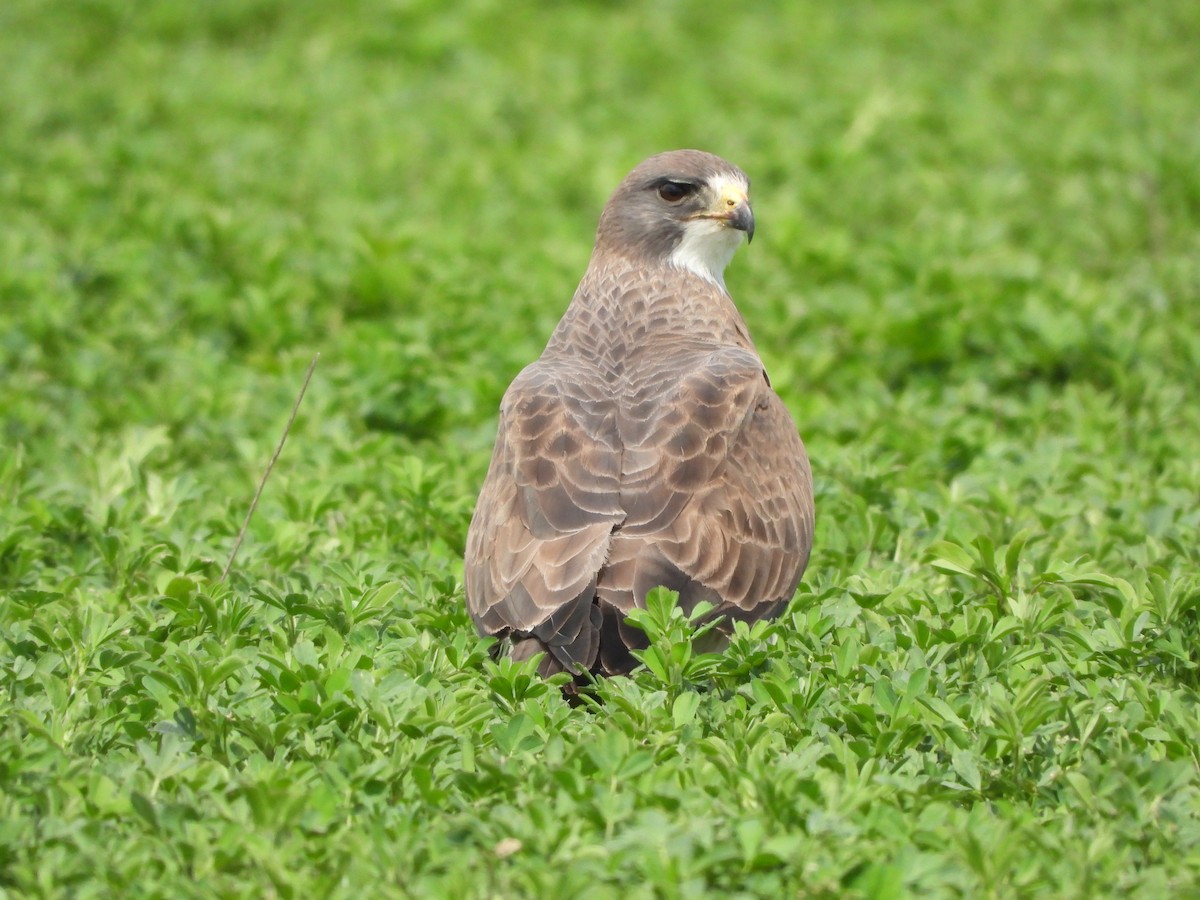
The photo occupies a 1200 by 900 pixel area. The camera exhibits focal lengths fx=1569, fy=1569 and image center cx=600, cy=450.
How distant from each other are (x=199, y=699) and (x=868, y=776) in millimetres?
1822

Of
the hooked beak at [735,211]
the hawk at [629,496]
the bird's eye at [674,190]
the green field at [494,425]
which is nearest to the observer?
the green field at [494,425]

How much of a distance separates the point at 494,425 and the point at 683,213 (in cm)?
151

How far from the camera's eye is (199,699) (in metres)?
4.31

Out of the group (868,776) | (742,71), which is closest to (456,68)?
(742,71)

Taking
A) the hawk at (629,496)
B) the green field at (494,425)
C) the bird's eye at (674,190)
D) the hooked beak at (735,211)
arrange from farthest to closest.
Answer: the bird's eye at (674,190) → the hooked beak at (735,211) → the hawk at (629,496) → the green field at (494,425)

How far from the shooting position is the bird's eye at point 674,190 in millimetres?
6301

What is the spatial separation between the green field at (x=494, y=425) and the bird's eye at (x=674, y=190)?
1292 mm

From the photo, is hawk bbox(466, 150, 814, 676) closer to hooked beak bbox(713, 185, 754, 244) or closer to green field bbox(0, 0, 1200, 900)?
green field bbox(0, 0, 1200, 900)

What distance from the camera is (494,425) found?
7242 millimetres

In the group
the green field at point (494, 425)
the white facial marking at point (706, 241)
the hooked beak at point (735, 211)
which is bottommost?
the green field at point (494, 425)

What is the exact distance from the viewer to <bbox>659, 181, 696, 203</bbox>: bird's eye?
6.30 meters

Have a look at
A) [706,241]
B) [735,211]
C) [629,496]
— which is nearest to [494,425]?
[706,241]

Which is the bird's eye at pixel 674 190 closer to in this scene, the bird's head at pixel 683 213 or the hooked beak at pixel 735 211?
the bird's head at pixel 683 213

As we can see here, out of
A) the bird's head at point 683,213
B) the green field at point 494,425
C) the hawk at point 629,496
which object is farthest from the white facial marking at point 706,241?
the green field at point 494,425
